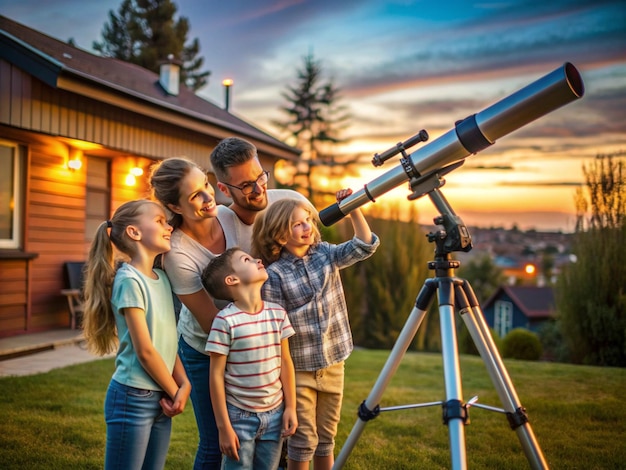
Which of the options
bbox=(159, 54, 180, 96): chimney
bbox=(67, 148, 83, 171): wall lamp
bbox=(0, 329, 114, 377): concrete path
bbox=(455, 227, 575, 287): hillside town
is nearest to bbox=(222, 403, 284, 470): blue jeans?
bbox=(0, 329, 114, 377): concrete path

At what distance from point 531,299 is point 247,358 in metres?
21.3

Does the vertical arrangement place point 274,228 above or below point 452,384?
above

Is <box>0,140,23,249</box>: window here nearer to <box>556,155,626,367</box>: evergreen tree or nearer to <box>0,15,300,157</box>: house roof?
<box>0,15,300,157</box>: house roof

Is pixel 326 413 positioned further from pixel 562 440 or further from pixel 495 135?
pixel 562 440

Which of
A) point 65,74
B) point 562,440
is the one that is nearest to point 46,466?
point 562,440

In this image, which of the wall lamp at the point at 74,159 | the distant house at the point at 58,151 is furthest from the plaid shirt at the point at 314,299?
the wall lamp at the point at 74,159

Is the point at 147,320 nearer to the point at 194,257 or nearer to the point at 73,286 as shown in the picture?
the point at 194,257

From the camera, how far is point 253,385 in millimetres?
2119

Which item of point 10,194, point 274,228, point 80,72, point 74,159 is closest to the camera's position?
point 274,228

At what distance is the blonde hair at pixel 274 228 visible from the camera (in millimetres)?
2391

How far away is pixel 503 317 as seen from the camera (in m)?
22.5

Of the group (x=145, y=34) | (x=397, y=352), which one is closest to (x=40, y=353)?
(x=397, y=352)

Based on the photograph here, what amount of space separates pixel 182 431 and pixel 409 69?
38.7 feet

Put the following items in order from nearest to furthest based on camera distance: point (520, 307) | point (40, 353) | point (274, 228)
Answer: point (274, 228) → point (40, 353) → point (520, 307)
